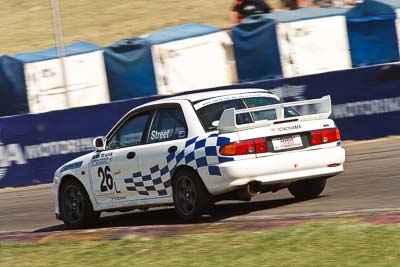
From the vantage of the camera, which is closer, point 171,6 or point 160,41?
point 160,41

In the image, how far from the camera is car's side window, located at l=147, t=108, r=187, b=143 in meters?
10.6

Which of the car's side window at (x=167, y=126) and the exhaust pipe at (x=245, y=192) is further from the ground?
the car's side window at (x=167, y=126)

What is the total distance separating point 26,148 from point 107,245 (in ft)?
34.3

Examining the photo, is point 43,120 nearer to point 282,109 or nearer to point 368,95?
point 368,95

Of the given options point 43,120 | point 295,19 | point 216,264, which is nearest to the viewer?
point 216,264

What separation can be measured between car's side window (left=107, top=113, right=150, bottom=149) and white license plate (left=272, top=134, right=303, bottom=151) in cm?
165

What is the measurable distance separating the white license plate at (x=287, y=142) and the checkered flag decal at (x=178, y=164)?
56 cm

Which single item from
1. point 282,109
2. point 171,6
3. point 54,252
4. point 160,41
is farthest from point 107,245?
point 171,6

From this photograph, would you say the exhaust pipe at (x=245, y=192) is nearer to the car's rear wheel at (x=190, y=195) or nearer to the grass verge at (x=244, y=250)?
the car's rear wheel at (x=190, y=195)

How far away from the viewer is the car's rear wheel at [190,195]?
33.6 ft

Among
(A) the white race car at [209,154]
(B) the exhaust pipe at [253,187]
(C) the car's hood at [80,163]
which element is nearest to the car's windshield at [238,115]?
(A) the white race car at [209,154]

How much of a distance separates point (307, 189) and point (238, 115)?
155cm

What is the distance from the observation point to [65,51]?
2431cm

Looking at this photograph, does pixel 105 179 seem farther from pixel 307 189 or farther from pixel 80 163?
pixel 307 189
